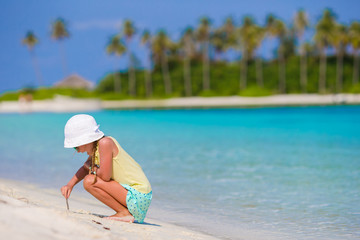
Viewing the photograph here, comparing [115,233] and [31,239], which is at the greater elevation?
[31,239]

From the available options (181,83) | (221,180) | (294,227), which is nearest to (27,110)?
(181,83)

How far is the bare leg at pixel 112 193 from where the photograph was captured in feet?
12.7

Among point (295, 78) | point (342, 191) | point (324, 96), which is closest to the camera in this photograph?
point (342, 191)

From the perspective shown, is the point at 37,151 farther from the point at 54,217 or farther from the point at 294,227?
the point at 54,217

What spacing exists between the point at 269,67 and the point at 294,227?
60.7 meters

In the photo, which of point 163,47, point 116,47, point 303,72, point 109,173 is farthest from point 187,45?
point 109,173

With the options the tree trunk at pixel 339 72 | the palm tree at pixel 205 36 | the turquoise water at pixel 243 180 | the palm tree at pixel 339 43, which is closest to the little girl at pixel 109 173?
the turquoise water at pixel 243 180

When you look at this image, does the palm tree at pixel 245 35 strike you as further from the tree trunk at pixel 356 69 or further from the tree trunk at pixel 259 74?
the tree trunk at pixel 356 69

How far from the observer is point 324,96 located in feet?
166

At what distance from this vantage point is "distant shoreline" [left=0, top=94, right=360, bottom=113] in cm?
4431

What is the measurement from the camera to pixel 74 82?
243 ft

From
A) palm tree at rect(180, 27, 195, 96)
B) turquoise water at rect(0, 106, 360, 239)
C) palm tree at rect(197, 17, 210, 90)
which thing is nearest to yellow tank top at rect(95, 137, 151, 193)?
turquoise water at rect(0, 106, 360, 239)

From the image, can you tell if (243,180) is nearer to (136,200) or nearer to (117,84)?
(136,200)

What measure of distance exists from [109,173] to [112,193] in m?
0.22
